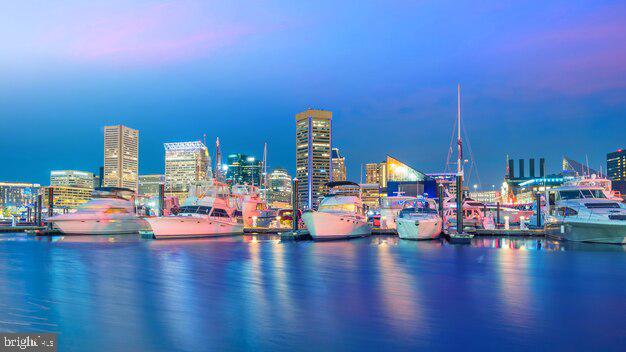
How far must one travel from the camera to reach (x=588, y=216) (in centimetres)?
3266

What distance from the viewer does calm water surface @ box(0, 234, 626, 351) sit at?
10508mm

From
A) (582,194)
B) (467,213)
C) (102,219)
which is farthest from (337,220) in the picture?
(467,213)

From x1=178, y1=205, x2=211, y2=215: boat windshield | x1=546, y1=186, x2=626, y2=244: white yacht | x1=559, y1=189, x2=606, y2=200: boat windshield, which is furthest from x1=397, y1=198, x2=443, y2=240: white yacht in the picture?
x1=178, y1=205, x2=211, y2=215: boat windshield

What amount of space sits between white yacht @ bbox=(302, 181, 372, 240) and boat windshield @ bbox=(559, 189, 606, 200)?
16722mm

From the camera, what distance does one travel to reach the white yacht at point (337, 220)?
3956 centimetres

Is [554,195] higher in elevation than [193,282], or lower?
higher

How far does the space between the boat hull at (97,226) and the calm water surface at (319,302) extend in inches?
943

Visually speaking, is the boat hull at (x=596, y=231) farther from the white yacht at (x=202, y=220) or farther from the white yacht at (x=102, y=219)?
the white yacht at (x=102, y=219)

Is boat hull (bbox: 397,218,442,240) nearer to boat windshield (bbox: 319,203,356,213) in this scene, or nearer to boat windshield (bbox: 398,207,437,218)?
boat windshield (bbox: 398,207,437,218)

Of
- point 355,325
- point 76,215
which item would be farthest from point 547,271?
point 76,215

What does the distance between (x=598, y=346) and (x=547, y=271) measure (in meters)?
12.4

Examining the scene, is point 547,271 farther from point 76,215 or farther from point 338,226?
point 76,215

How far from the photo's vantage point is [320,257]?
1078 inches

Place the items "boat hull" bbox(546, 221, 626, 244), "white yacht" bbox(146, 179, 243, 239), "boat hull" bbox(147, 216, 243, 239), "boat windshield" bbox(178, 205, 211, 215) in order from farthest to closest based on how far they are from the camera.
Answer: "boat windshield" bbox(178, 205, 211, 215) → "white yacht" bbox(146, 179, 243, 239) → "boat hull" bbox(147, 216, 243, 239) → "boat hull" bbox(546, 221, 626, 244)
